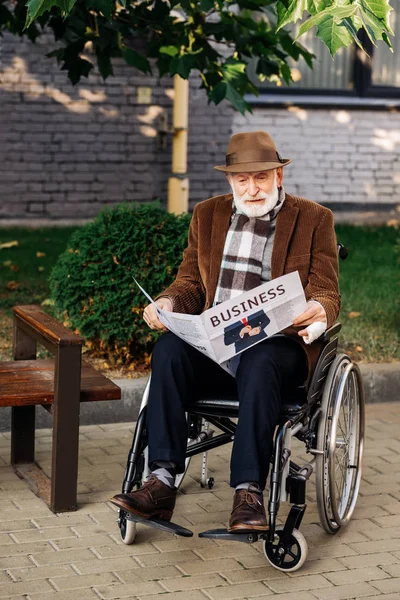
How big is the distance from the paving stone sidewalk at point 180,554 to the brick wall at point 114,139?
7.20 metres

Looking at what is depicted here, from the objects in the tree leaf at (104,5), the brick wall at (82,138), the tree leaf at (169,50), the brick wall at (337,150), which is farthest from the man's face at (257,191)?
the brick wall at (337,150)

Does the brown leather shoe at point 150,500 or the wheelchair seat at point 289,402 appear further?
the wheelchair seat at point 289,402

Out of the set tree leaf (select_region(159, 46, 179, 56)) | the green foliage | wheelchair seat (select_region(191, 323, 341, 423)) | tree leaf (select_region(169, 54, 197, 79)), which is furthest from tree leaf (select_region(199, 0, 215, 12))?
wheelchair seat (select_region(191, 323, 341, 423))

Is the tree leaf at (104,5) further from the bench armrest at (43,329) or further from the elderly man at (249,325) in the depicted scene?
the bench armrest at (43,329)

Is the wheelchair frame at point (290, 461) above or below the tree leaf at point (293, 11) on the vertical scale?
below

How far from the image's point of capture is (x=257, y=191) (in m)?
4.41

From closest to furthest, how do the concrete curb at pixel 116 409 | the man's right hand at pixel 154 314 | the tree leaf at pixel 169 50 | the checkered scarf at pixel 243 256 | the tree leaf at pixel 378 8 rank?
the tree leaf at pixel 378 8
the man's right hand at pixel 154 314
the checkered scarf at pixel 243 256
the concrete curb at pixel 116 409
the tree leaf at pixel 169 50

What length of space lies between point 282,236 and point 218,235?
28 centimetres

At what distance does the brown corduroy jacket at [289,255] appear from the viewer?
171 inches

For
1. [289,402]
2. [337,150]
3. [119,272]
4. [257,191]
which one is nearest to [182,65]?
[119,272]

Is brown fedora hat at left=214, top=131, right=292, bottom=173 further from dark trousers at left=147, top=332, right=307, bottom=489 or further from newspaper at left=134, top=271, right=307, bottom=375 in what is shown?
dark trousers at left=147, top=332, right=307, bottom=489

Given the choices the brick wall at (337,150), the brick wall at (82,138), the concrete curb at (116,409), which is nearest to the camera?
the concrete curb at (116,409)

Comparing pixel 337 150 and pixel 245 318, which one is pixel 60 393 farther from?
pixel 337 150

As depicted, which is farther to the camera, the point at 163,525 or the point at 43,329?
the point at 43,329
